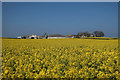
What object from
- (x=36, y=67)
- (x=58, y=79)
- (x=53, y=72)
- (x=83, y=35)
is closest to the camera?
(x=58, y=79)

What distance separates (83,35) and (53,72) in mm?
23912

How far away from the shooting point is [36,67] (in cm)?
471

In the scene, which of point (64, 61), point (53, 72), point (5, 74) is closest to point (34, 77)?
point (53, 72)

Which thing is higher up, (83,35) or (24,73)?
(83,35)

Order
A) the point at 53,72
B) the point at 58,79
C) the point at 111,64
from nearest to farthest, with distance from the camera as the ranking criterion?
the point at 58,79 < the point at 53,72 < the point at 111,64

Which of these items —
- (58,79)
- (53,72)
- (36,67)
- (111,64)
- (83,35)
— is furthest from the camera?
(83,35)

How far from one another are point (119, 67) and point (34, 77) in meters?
3.02

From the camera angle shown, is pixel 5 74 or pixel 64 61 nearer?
pixel 5 74

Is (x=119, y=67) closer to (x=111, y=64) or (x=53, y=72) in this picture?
(x=111, y=64)

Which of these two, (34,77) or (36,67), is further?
(36,67)

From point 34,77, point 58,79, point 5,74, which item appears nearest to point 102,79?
point 58,79

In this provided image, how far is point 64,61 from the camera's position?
5.48m

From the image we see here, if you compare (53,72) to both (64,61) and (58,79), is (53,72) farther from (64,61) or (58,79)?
(64,61)

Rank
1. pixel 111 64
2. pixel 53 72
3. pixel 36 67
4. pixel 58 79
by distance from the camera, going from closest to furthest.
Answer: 1. pixel 58 79
2. pixel 53 72
3. pixel 36 67
4. pixel 111 64
